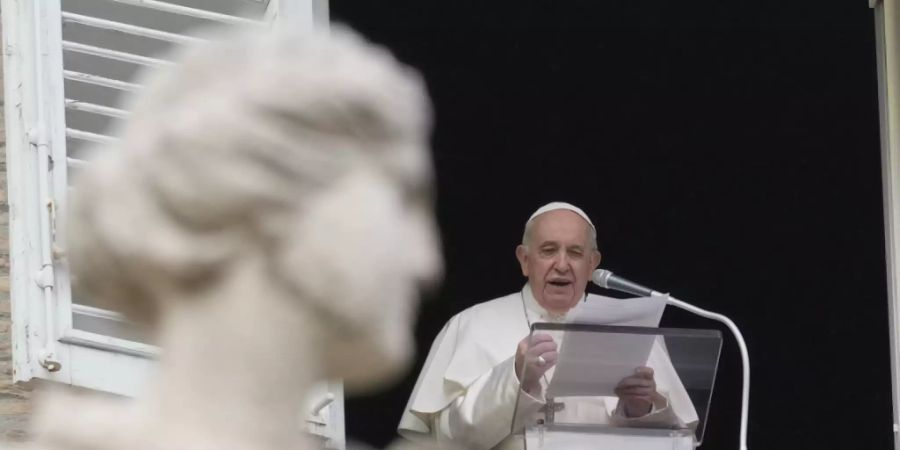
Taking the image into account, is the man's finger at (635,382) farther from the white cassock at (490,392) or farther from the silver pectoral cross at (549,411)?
the silver pectoral cross at (549,411)

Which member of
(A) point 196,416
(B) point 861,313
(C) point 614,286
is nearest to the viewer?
(A) point 196,416

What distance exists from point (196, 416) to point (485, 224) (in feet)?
28.4

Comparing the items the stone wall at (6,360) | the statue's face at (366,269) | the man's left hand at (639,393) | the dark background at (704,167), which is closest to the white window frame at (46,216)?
the stone wall at (6,360)

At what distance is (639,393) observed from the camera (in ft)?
18.0

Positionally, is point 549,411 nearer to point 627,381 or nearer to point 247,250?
point 627,381

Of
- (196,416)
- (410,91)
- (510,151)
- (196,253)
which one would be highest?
(510,151)

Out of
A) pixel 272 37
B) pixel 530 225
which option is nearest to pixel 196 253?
pixel 272 37

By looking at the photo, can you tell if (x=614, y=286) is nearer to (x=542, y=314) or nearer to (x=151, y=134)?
(x=542, y=314)

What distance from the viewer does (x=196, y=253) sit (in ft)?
4.60

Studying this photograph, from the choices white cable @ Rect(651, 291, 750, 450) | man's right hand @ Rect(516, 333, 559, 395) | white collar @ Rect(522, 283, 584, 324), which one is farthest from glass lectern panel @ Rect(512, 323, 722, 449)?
white collar @ Rect(522, 283, 584, 324)

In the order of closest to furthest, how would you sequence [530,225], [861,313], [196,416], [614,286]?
[196,416] < [614,286] < [530,225] < [861,313]

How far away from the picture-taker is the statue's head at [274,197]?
140 cm

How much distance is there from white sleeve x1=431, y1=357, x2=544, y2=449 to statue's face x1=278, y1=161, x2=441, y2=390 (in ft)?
14.7

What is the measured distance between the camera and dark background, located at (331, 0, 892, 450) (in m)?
9.84
